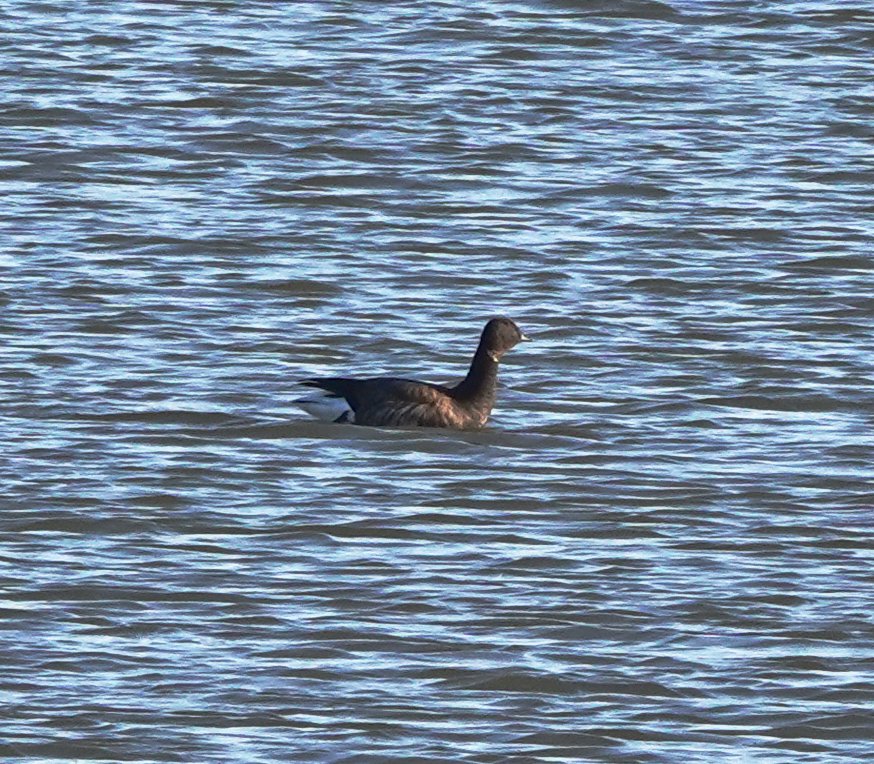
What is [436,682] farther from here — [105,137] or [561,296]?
[105,137]

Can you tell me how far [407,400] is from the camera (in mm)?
14273

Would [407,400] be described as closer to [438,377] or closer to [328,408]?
[328,408]

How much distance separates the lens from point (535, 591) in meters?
11.4

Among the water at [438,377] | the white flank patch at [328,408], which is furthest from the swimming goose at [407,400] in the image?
the water at [438,377]

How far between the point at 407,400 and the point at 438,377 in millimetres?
1272

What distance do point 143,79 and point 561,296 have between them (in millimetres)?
6964

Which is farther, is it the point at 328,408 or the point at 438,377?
the point at 438,377

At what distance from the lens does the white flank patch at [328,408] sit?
46.6 feet

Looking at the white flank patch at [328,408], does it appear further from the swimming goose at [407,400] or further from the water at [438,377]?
the water at [438,377]

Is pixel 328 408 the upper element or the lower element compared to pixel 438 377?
upper

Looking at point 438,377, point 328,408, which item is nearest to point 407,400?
point 328,408

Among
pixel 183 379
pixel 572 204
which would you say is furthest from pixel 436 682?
pixel 572 204

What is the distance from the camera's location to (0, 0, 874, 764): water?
399 inches

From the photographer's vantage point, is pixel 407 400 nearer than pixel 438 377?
Yes
